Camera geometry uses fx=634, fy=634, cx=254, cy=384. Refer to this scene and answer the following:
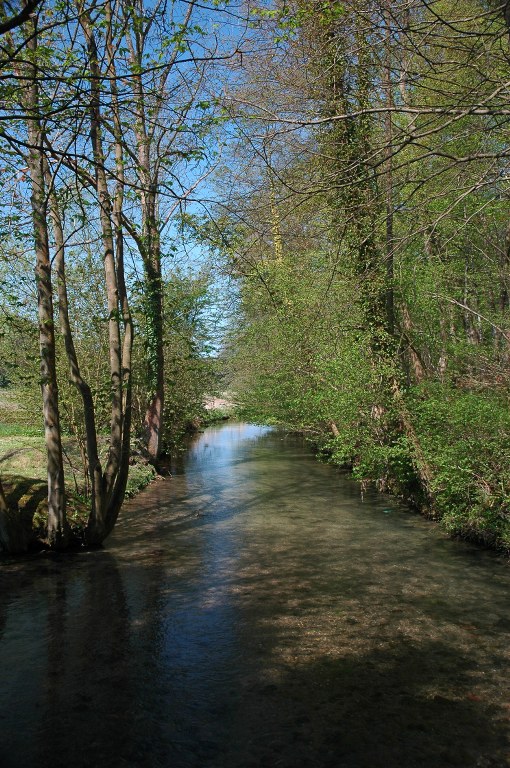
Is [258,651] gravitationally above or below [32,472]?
below

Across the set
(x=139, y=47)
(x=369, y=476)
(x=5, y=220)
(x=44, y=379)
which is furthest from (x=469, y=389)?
(x=139, y=47)

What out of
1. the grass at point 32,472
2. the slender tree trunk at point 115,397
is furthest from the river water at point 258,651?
the grass at point 32,472

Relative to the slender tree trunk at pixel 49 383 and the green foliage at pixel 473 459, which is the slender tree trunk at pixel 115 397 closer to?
the slender tree trunk at pixel 49 383

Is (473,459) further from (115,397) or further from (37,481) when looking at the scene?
(37,481)

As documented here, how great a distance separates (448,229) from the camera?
12.3m

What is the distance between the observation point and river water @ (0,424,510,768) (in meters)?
4.38

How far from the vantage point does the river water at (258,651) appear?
4383mm

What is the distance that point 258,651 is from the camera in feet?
19.4

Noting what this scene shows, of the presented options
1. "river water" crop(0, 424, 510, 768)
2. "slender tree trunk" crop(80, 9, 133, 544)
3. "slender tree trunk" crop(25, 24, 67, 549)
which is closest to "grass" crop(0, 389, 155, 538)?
"slender tree trunk" crop(25, 24, 67, 549)

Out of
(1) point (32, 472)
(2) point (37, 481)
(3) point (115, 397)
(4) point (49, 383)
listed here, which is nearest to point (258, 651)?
(3) point (115, 397)

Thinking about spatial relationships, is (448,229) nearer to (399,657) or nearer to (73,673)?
(399,657)

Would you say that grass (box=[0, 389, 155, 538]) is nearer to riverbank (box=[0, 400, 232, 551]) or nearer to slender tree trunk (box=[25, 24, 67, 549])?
riverbank (box=[0, 400, 232, 551])

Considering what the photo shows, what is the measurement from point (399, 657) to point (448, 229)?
8819mm

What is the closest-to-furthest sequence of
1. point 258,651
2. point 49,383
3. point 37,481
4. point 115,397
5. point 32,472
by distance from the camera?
point 258,651
point 49,383
point 115,397
point 37,481
point 32,472
